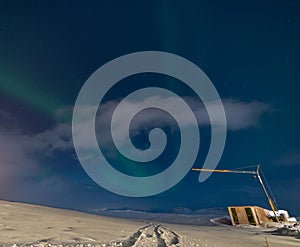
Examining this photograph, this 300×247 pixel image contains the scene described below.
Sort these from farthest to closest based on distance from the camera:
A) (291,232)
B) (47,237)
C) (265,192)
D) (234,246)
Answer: (265,192) < (291,232) < (234,246) < (47,237)

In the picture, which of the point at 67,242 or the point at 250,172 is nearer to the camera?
the point at 67,242

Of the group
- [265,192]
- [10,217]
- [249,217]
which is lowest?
[10,217]

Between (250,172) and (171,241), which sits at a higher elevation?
→ (250,172)

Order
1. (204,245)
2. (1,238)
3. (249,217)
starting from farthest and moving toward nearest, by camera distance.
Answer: (249,217) < (204,245) < (1,238)

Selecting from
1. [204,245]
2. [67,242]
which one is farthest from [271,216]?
[67,242]

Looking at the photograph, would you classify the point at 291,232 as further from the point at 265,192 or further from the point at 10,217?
the point at 265,192

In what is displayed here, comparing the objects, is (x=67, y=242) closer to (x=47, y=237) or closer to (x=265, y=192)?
(x=47, y=237)

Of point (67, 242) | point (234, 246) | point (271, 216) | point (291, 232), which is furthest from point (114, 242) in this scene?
point (271, 216)

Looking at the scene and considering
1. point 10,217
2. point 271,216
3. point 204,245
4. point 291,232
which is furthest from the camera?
point 271,216

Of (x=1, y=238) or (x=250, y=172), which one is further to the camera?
(x=250, y=172)

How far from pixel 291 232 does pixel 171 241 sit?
54.7 ft

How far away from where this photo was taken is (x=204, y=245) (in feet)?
42.5

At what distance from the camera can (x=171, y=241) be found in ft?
43.9

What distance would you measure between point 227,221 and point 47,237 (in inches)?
1583
